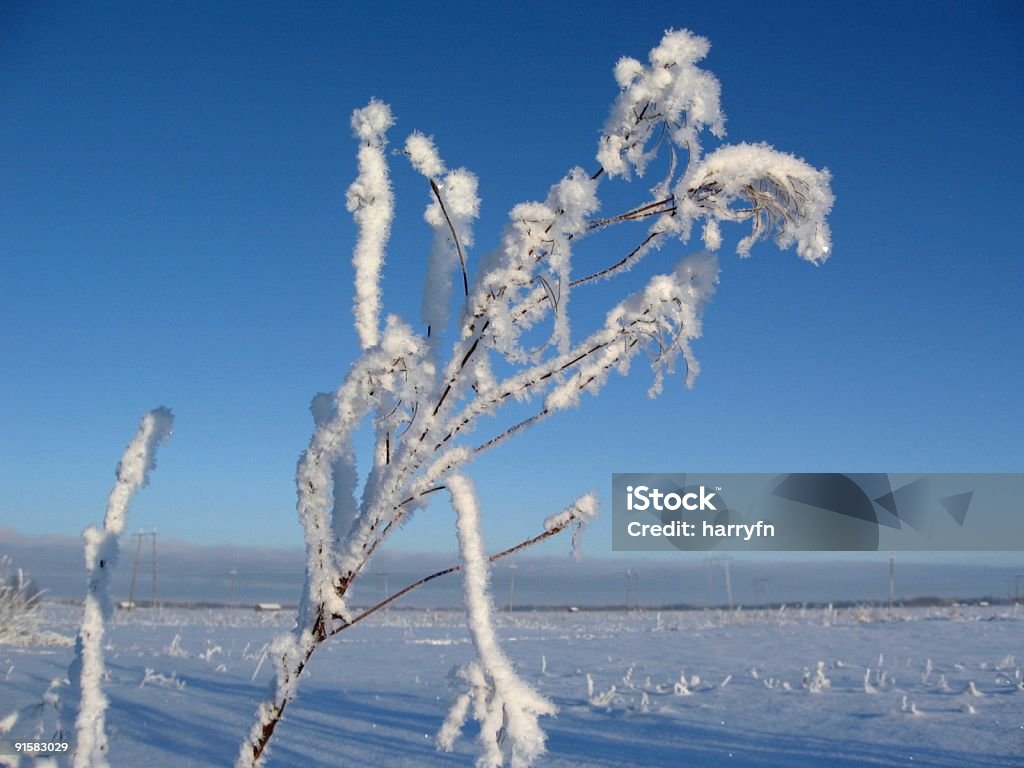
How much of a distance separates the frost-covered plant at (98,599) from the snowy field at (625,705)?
23.3 inches

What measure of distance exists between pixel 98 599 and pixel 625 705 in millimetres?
4683

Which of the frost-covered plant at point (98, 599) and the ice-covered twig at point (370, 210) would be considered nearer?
the ice-covered twig at point (370, 210)

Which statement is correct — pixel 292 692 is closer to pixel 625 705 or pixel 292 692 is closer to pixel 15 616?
pixel 625 705

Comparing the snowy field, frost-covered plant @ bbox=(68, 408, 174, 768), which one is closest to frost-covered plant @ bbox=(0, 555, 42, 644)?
the snowy field

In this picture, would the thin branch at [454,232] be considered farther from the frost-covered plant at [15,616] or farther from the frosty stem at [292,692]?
the frost-covered plant at [15,616]

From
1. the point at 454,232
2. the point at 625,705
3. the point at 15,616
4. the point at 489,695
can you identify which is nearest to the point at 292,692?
the point at 489,695

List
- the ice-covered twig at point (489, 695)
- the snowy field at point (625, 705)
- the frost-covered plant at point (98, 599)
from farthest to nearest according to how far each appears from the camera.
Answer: the snowy field at point (625, 705) → the frost-covered plant at point (98, 599) → the ice-covered twig at point (489, 695)

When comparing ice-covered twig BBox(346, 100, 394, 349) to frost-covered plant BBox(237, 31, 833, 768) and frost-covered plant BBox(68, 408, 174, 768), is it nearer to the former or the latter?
frost-covered plant BBox(237, 31, 833, 768)

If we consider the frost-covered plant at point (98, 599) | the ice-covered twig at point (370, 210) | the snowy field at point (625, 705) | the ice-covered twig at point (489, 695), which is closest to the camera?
the ice-covered twig at point (489, 695)

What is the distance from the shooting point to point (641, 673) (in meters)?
7.45

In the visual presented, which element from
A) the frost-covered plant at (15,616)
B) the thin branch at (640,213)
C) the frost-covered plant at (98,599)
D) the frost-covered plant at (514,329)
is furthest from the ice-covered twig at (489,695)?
the frost-covered plant at (15,616)

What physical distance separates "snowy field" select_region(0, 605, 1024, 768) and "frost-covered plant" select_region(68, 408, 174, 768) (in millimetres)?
592

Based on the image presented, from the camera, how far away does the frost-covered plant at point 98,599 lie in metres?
1.60

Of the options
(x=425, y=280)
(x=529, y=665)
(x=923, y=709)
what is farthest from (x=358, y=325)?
(x=529, y=665)
